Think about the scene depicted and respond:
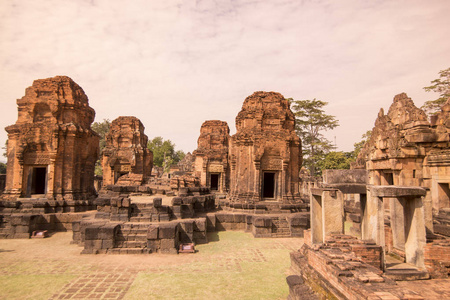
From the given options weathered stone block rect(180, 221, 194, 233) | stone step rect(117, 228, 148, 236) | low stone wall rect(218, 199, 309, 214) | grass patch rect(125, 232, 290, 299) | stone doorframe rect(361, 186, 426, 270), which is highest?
stone doorframe rect(361, 186, 426, 270)

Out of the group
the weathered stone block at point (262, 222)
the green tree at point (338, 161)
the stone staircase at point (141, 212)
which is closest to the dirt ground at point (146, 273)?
the weathered stone block at point (262, 222)

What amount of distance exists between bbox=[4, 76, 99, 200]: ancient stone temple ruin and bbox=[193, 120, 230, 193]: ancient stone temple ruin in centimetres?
982

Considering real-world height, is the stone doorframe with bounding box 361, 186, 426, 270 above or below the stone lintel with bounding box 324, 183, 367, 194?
below

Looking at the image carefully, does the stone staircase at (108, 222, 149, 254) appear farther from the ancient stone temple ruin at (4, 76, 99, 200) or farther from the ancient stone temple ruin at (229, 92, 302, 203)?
the ancient stone temple ruin at (4, 76, 99, 200)

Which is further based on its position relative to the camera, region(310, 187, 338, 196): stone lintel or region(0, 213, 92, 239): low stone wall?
region(0, 213, 92, 239): low stone wall

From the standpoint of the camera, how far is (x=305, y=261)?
5820 mm

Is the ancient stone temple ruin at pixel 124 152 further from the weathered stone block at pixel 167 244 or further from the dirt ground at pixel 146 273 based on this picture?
the weathered stone block at pixel 167 244

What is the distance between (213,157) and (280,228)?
38.8 feet

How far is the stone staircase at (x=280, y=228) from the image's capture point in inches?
433

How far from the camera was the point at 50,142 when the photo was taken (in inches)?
512

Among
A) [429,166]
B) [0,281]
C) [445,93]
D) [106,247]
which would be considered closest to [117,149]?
[106,247]

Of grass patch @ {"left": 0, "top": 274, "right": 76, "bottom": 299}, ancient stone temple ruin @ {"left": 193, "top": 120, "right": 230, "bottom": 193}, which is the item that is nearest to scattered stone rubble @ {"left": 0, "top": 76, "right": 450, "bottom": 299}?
grass patch @ {"left": 0, "top": 274, "right": 76, "bottom": 299}

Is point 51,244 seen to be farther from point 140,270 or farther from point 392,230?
Result: point 392,230

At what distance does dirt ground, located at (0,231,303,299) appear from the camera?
5672 mm
